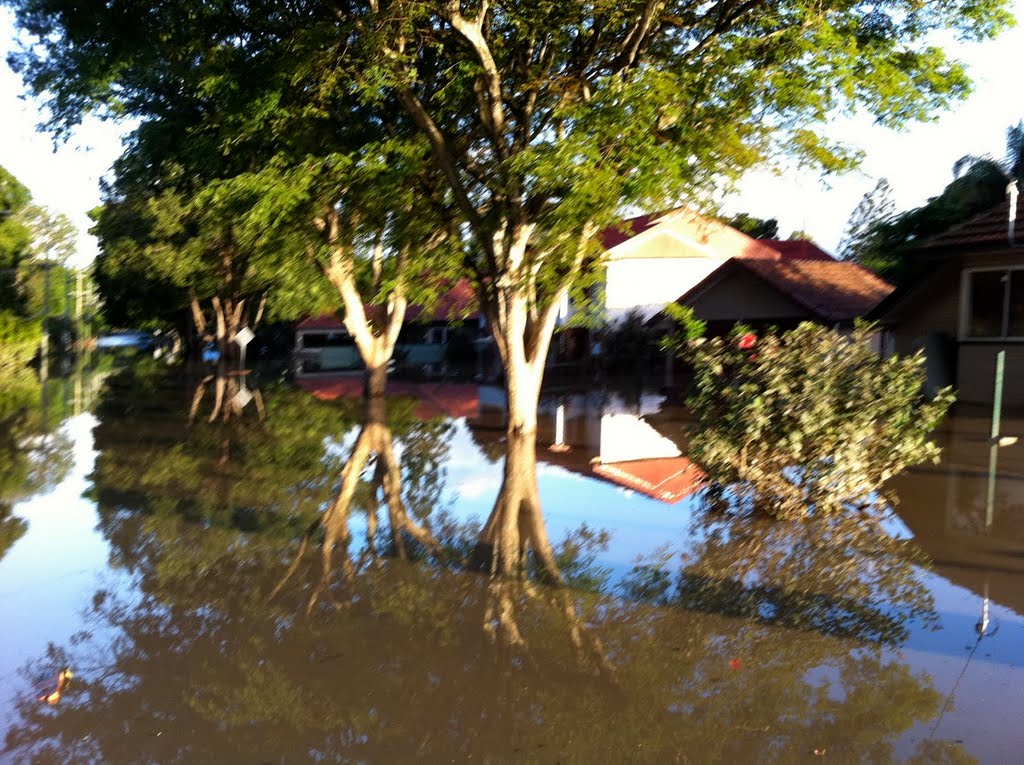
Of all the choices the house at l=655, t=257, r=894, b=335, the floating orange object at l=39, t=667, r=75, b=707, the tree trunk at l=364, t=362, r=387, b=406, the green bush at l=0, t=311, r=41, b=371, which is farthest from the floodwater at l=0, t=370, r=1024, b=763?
the green bush at l=0, t=311, r=41, b=371

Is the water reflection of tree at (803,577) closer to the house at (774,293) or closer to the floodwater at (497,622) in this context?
the floodwater at (497,622)

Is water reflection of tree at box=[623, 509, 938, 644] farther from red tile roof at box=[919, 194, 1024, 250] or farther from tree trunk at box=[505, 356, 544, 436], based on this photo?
red tile roof at box=[919, 194, 1024, 250]

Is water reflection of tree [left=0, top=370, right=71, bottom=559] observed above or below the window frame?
below

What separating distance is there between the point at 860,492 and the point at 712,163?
20.8 feet

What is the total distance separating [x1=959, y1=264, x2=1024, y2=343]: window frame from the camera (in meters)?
18.6

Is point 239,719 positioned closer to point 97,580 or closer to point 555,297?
point 97,580

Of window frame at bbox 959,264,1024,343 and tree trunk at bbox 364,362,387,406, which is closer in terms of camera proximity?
window frame at bbox 959,264,1024,343

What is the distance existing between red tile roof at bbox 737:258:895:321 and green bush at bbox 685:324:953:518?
19.5 meters

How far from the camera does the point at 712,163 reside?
47.9ft

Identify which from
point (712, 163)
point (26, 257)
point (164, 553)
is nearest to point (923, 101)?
point (712, 163)

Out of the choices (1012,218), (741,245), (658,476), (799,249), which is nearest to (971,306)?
(1012,218)

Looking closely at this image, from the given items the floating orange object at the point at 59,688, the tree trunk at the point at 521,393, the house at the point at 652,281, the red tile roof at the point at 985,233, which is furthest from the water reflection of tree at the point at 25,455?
the red tile roof at the point at 985,233

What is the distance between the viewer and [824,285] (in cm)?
3139

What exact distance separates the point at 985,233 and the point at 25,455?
55.7ft
